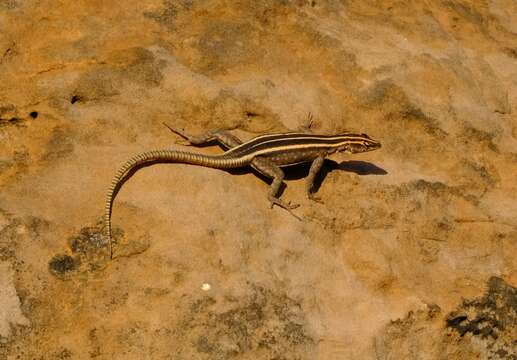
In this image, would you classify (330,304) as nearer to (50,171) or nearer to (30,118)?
(50,171)

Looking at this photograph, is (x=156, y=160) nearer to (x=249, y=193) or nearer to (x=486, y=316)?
(x=249, y=193)

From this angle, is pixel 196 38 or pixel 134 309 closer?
pixel 134 309

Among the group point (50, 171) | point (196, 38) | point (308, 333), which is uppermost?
point (196, 38)

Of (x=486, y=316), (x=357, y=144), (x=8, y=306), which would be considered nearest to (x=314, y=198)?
(x=357, y=144)

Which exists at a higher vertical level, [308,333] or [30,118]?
[30,118]

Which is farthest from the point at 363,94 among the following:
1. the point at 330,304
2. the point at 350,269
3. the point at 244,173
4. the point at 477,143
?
the point at 330,304

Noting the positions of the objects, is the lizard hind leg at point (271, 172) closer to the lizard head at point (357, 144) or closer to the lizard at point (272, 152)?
the lizard at point (272, 152)

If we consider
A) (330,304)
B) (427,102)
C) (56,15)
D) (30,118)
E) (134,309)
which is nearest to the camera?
(134,309)

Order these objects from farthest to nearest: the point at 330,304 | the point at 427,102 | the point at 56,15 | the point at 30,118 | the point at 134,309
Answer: the point at 427,102, the point at 56,15, the point at 30,118, the point at 330,304, the point at 134,309
